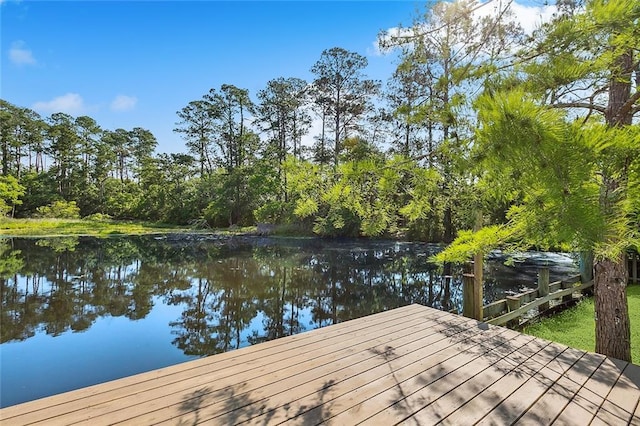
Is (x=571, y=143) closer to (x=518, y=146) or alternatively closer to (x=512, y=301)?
(x=518, y=146)

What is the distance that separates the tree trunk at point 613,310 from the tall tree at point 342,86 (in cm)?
1770

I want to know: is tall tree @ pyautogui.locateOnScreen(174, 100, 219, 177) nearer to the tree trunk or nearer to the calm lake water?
the calm lake water

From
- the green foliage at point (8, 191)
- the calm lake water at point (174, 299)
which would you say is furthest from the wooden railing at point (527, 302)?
the green foliage at point (8, 191)

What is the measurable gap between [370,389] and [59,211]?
33595 mm

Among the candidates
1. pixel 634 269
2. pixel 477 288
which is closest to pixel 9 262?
pixel 477 288

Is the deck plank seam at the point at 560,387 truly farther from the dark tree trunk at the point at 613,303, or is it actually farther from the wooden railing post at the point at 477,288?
the wooden railing post at the point at 477,288

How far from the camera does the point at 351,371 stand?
2.35 meters

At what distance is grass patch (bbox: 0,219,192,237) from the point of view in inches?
850

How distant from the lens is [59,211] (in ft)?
90.3

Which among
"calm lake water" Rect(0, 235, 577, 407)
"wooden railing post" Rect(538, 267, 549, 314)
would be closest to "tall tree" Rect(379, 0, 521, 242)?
"calm lake water" Rect(0, 235, 577, 407)

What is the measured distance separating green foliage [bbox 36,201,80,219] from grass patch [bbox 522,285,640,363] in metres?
33.3

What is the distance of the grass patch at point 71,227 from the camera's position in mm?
21578

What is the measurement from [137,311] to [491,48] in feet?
23.5

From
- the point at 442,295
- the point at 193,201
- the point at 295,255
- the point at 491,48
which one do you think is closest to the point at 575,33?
the point at 491,48
